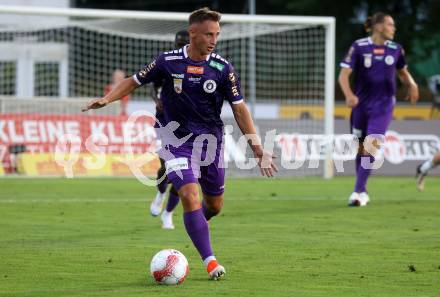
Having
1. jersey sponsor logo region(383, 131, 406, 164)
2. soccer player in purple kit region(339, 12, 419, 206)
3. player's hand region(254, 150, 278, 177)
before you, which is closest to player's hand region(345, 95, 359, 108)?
soccer player in purple kit region(339, 12, 419, 206)

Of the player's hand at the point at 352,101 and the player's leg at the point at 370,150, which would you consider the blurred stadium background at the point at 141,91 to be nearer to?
the player's leg at the point at 370,150

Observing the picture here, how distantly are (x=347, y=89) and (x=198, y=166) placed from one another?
6351mm

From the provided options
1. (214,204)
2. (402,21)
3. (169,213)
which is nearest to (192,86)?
(214,204)

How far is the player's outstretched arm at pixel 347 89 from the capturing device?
14320mm

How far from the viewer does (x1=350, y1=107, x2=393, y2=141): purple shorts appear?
583 inches

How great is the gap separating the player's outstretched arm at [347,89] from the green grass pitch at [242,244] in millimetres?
1516

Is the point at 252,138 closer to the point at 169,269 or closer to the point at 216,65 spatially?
the point at 216,65

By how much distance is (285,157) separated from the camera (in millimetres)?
21547

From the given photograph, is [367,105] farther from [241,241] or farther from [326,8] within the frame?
[326,8]

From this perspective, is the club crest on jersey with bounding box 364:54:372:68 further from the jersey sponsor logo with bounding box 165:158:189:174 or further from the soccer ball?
the soccer ball

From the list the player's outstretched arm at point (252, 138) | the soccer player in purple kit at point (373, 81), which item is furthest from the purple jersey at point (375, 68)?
the player's outstretched arm at point (252, 138)

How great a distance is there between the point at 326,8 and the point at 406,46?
3.56 m

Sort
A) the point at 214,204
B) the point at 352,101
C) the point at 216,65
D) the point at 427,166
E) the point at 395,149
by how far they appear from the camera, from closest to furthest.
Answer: the point at 216,65
the point at 214,204
the point at 352,101
the point at 427,166
the point at 395,149

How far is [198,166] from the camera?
8.70 meters
